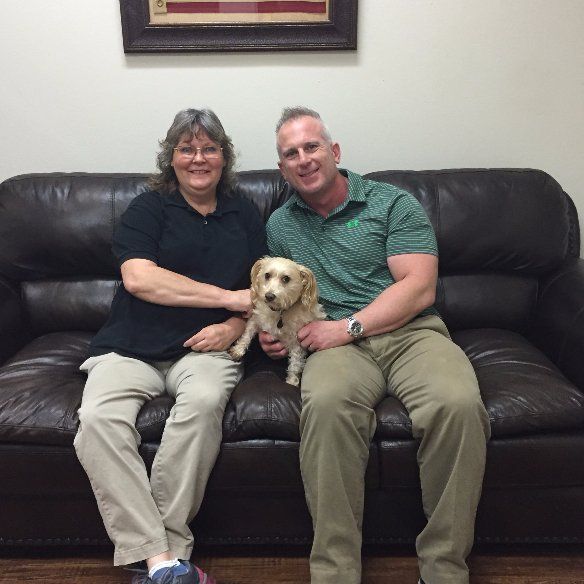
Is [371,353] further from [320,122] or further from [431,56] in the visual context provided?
[431,56]

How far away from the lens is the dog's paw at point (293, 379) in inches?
69.0

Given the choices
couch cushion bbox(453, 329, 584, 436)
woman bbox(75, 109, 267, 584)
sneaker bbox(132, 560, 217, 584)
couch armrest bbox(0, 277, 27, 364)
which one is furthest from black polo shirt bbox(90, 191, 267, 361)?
couch cushion bbox(453, 329, 584, 436)

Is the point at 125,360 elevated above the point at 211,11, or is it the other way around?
the point at 211,11

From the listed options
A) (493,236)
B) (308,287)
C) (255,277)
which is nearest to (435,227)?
(493,236)

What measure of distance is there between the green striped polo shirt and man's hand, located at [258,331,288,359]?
20 centimetres

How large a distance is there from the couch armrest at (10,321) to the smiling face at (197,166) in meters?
0.84

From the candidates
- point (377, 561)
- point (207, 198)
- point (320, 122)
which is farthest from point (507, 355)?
point (207, 198)

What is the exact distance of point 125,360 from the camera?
1.71 metres

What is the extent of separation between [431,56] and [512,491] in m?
1.73

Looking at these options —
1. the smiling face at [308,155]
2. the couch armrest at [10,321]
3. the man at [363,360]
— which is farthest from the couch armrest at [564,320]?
the couch armrest at [10,321]

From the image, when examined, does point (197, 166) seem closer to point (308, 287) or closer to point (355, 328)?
point (308, 287)

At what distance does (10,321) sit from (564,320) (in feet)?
6.68

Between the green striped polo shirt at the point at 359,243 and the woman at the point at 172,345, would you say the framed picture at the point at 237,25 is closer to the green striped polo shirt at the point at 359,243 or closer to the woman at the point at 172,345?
the woman at the point at 172,345

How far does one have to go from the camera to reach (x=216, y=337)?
178cm
